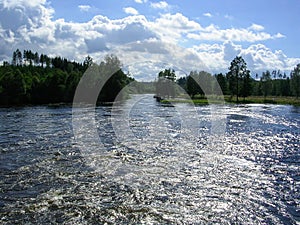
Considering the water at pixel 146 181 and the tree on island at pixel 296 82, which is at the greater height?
the tree on island at pixel 296 82

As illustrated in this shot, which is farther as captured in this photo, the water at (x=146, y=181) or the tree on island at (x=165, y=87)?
the tree on island at (x=165, y=87)

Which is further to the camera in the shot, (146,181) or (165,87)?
(165,87)

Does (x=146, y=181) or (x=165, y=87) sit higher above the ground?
(x=165, y=87)

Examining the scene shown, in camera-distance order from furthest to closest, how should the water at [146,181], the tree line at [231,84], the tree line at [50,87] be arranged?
the tree line at [231,84]
the tree line at [50,87]
the water at [146,181]

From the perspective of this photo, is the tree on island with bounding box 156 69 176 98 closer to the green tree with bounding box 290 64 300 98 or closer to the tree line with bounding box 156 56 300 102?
the tree line with bounding box 156 56 300 102

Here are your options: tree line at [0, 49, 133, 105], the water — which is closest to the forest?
tree line at [0, 49, 133, 105]

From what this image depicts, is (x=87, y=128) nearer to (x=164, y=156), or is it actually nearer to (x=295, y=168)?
(x=164, y=156)

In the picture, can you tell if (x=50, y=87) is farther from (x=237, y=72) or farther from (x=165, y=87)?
(x=237, y=72)

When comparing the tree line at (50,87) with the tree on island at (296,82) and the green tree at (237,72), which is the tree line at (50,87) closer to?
the green tree at (237,72)

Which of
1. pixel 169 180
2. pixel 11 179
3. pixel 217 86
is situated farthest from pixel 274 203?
pixel 217 86

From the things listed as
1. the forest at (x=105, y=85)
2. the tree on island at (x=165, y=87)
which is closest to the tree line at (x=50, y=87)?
the forest at (x=105, y=85)

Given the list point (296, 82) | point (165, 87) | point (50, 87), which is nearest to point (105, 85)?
point (50, 87)

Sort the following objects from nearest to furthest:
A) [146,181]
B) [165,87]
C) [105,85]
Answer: [146,181] < [105,85] < [165,87]

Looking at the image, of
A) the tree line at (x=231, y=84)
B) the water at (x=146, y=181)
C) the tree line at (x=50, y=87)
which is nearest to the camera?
the water at (x=146, y=181)
